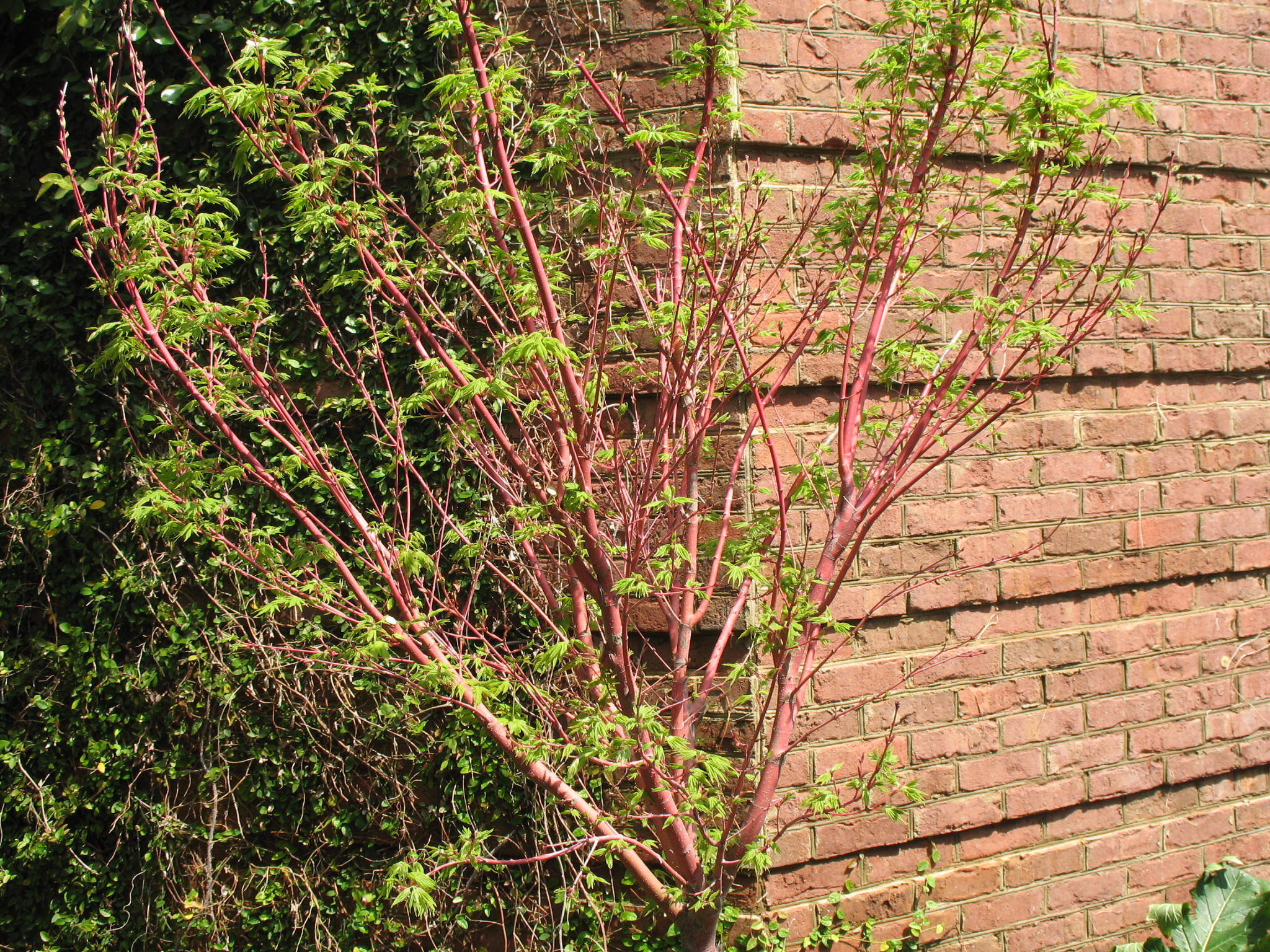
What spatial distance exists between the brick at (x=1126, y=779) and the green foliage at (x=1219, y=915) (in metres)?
0.94

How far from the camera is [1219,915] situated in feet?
6.96

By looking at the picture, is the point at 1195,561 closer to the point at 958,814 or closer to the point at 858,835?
the point at 958,814

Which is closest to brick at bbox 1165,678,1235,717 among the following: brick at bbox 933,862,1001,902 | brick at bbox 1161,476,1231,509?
brick at bbox 1161,476,1231,509

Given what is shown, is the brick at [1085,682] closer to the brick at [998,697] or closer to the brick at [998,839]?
the brick at [998,697]

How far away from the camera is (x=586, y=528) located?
2092 mm

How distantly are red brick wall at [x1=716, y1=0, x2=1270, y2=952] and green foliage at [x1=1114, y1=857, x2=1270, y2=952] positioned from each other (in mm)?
834

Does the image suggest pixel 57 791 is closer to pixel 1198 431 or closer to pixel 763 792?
pixel 763 792

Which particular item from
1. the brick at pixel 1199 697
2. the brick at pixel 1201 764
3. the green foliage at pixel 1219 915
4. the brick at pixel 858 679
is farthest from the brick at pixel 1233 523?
the green foliage at pixel 1219 915

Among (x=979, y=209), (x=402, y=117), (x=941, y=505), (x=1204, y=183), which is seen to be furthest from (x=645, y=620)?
(x=1204, y=183)

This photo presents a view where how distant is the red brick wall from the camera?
2871 mm

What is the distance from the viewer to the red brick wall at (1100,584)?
113 inches

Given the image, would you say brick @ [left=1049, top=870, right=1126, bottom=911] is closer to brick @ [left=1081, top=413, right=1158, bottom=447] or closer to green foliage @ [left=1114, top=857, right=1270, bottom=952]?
green foliage @ [left=1114, top=857, right=1270, bottom=952]

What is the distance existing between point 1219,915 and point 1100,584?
1.23 meters

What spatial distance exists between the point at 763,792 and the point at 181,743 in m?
1.98
